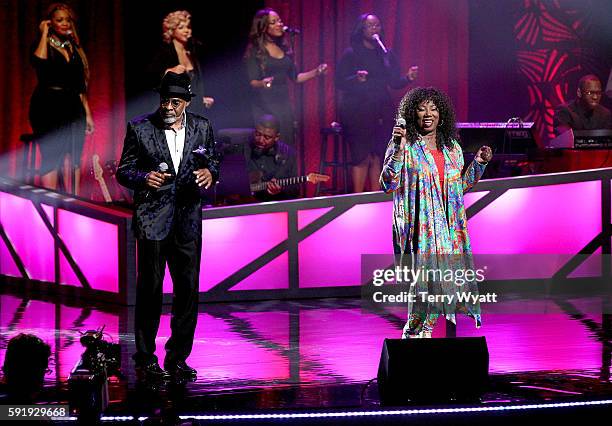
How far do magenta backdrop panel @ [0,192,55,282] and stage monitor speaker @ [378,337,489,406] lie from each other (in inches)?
218

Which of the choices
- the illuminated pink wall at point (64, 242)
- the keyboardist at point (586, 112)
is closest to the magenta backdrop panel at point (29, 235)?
the illuminated pink wall at point (64, 242)

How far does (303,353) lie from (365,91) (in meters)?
5.12

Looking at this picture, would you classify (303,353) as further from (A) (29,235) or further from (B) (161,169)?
(A) (29,235)

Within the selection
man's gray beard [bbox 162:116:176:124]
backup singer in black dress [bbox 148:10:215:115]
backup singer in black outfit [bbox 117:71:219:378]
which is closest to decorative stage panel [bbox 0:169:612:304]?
backup singer in black dress [bbox 148:10:215:115]

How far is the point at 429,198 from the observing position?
627 cm

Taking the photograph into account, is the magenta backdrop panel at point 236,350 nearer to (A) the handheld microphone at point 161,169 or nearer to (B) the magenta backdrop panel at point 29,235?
(A) the handheld microphone at point 161,169

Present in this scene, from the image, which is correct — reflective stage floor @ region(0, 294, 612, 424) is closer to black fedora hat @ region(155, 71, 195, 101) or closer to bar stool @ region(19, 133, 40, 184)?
black fedora hat @ region(155, 71, 195, 101)

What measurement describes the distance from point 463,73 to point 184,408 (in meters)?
9.47

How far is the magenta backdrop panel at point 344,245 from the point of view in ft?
32.2

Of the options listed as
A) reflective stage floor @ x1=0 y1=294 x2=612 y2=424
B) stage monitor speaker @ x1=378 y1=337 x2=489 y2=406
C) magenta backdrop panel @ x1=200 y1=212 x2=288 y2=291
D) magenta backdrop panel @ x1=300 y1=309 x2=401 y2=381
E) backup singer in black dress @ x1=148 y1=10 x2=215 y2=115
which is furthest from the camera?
backup singer in black dress @ x1=148 y1=10 x2=215 y2=115

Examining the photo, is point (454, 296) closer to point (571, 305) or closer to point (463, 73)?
point (571, 305)

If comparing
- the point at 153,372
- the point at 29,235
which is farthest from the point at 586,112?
the point at 153,372

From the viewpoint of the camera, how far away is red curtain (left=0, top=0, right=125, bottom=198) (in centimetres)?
1240

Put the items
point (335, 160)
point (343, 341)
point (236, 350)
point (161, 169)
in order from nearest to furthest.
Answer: point (161, 169) → point (236, 350) → point (343, 341) → point (335, 160)
